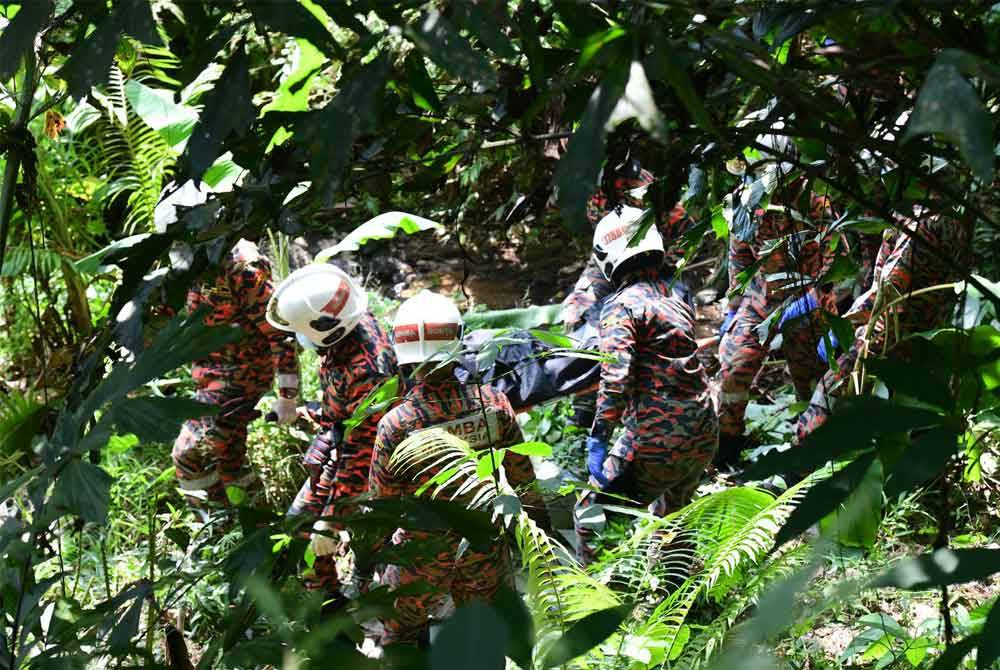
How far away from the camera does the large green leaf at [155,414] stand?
0.88 meters

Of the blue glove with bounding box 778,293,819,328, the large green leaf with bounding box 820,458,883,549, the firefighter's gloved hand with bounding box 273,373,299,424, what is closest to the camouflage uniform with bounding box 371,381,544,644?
the blue glove with bounding box 778,293,819,328

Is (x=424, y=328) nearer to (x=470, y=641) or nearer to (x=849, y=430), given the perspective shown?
(x=849, y=430)

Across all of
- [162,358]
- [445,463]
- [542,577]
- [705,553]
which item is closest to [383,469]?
[445,463]

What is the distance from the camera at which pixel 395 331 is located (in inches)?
150

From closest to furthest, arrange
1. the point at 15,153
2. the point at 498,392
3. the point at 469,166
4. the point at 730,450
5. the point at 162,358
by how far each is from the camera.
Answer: the point at 162,358 → the point at 15,153 → the point at 469,166 → the point at 498,392 → the point at 730,450

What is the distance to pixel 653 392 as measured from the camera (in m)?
4.23

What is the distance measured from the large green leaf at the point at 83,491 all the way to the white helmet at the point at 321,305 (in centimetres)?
324

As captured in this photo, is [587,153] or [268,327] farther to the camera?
[268,327]

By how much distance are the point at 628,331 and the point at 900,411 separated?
3.31 m

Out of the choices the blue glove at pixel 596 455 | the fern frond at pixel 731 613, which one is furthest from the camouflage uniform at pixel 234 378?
the fern frond at pixel 731 613

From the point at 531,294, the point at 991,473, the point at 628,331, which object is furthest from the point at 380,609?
the point at 531,294

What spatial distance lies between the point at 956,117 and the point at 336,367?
12.3ft

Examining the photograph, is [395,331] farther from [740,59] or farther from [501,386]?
[740,59]

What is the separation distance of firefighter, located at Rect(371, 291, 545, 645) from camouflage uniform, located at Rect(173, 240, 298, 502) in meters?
1.52
